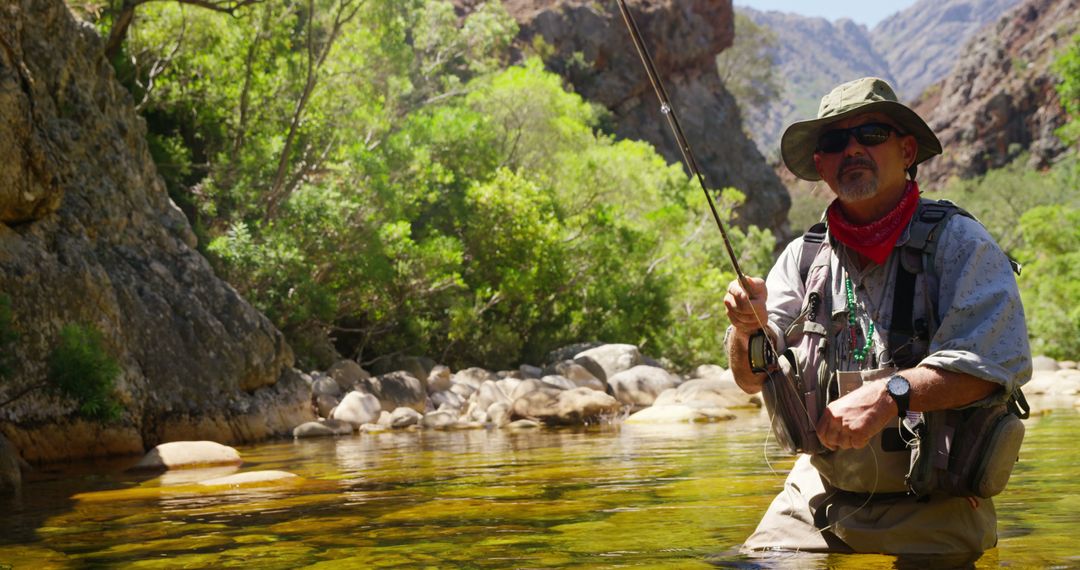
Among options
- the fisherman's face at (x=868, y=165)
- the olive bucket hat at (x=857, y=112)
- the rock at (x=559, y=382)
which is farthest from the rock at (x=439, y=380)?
the fisherman's face at (x=868, y=165)

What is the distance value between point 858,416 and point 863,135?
978 mm

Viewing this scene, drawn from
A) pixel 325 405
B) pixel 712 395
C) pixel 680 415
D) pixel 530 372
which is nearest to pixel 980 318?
pixel 680 415

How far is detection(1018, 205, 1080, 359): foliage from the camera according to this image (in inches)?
1127

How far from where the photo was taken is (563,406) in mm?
15617

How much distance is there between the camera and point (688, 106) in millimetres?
55969

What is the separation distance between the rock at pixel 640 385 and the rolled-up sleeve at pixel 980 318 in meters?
15.6

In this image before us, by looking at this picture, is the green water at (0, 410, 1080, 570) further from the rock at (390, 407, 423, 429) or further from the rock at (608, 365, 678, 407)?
the rock at (608, 365, 678, 407)

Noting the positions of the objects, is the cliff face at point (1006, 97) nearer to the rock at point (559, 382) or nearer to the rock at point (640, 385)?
the rock at point (640, 385)

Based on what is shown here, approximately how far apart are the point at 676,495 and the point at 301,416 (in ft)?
31.3

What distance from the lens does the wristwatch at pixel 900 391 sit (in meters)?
3.31

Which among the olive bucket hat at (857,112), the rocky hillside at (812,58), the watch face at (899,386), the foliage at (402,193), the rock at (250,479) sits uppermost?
the rocky hillside at (812,58)

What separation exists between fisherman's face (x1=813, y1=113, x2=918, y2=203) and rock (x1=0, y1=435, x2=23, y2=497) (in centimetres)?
676

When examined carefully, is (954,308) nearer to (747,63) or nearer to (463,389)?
(463,389)

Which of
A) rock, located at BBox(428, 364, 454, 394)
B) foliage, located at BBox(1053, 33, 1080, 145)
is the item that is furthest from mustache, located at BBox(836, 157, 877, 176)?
foliage, located at BBox(1053, 33, 1080, 145)
